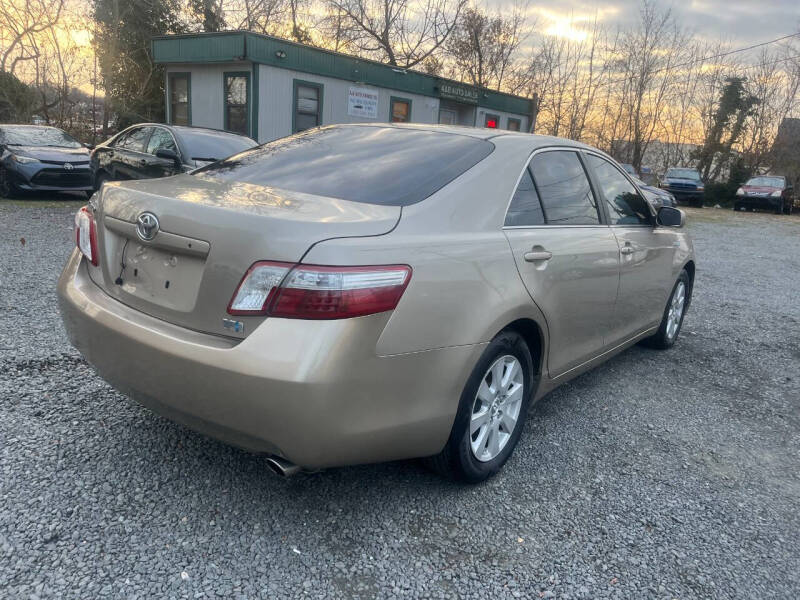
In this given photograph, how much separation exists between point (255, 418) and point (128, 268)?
904 mm

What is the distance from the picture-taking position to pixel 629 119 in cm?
3036

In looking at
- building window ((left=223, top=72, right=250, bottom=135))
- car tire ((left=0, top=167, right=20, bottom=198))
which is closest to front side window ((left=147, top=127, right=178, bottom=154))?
car tire ((left=0, top=167, right=20, bottom=198))

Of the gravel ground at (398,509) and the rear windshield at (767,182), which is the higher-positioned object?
the rear windshield at (767,182)

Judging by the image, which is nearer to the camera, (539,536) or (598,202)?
(539,536)

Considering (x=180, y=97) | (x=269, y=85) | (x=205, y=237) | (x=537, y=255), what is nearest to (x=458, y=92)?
(x=269, y=85)

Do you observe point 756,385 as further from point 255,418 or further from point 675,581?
point 255,418

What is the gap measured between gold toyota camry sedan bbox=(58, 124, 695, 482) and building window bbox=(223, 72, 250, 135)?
1290 cm

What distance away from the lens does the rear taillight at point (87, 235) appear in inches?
107

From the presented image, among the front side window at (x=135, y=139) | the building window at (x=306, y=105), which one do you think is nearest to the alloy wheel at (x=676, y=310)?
the front side window at (x=135, y=139)

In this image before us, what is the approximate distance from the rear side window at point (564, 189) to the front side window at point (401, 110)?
16.1 m

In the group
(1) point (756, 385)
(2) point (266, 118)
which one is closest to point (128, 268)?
(1) point (756, 385)

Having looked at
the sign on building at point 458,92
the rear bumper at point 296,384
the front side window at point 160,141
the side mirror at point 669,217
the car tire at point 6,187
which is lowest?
the car tire at point 6,187

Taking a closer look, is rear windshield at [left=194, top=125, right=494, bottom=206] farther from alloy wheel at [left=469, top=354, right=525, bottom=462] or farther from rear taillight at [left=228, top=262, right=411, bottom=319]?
alloy wheel at [left=469, top=354, right=525, bottom=462]

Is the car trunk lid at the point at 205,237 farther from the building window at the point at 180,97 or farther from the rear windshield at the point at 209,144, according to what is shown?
the building window at the point at 180,97
